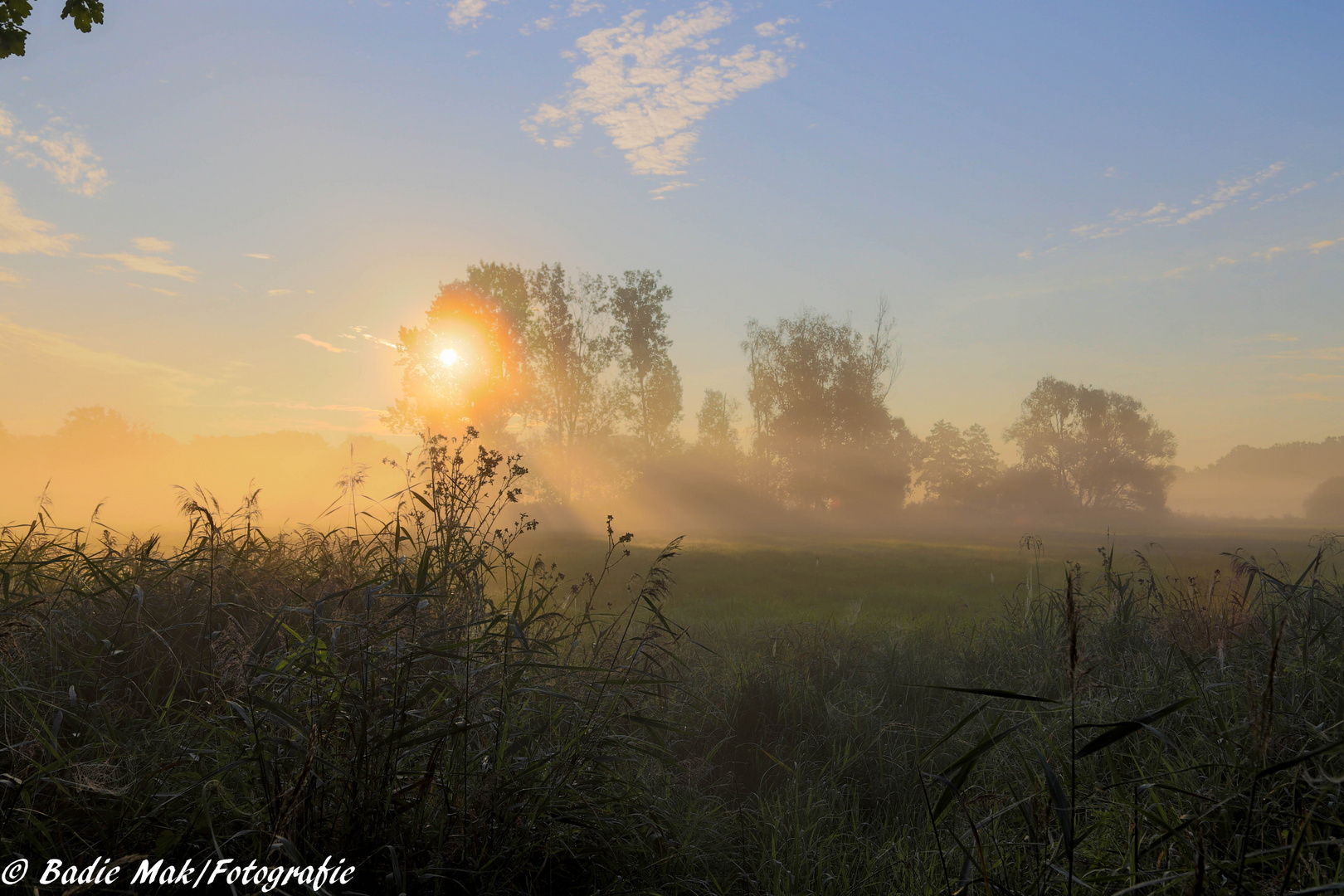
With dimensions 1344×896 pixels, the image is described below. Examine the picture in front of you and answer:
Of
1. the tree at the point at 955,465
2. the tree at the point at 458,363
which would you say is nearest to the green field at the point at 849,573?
the tree at the point at 458,363

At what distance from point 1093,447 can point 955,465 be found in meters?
14.7

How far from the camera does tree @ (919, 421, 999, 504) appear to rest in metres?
53.7

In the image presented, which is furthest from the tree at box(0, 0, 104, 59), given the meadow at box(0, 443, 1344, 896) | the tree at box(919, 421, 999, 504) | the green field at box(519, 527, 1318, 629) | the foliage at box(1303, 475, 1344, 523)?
the foliage at box(1303, 475, 1344, 523)

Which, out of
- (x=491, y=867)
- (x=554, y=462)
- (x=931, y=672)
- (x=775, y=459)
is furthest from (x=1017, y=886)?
(x=775, y=459)

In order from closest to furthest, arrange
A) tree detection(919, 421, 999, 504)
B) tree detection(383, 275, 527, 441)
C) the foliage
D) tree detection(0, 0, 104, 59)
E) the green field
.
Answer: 1. tree detection(0, 0, 104, 59)
2. the green field
3. tree detection(383, 275, 527, 441)
4. tree detection(919, 421, 999, 504)
5. the foliage

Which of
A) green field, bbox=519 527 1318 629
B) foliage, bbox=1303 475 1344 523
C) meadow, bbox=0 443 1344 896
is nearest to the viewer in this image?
meadow, bbox=0 443 1344 896

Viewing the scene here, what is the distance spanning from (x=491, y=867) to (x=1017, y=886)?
250 centimetres

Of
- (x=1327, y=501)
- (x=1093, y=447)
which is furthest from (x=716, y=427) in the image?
(x=1327, y=501)

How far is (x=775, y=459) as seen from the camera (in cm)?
4838

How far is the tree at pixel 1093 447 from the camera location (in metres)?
58.4

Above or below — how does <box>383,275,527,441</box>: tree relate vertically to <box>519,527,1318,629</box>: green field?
above

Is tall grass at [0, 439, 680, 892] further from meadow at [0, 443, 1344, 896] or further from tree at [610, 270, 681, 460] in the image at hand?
tree at [610, 270, 681, 460]

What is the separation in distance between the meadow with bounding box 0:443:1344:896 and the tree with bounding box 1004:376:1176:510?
56646 millimetres

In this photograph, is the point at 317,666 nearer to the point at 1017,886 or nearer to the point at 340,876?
the point at 340,876
